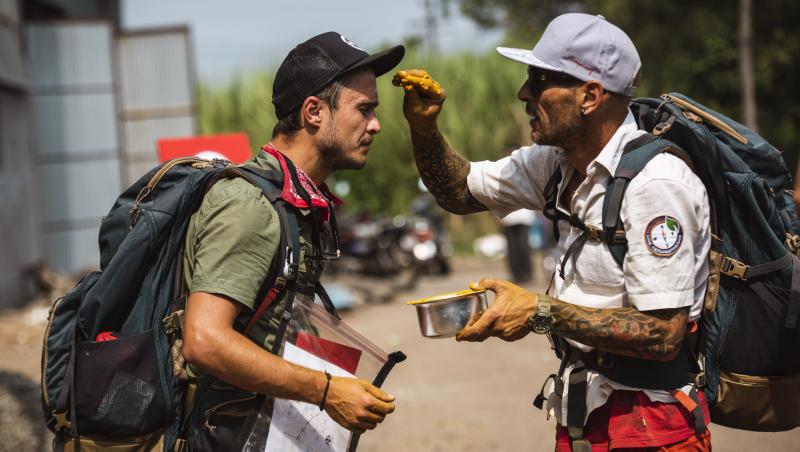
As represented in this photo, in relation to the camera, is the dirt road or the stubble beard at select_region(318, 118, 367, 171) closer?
the stubble beard at select_region(318, 118, 367, 171)

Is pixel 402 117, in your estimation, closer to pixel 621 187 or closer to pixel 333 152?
pixel 333 152

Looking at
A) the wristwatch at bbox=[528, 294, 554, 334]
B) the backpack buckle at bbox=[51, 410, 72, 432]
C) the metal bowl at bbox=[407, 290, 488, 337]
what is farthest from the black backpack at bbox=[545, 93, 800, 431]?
the backpack buckle at bbox=[51, 410, 72, 432]

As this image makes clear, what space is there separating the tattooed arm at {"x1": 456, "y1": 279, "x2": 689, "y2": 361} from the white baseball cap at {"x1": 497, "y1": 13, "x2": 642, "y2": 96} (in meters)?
0.71

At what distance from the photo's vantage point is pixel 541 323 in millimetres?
2654

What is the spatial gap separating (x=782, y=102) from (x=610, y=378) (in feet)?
Answer: 65.3

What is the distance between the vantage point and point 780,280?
109 inches

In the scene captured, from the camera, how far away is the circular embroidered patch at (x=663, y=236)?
2.58 metres

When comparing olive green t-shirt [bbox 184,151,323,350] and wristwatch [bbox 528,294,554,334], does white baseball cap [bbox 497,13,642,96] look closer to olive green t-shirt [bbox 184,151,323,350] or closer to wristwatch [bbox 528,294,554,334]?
wristwatch [bbox 528,294,554,334]

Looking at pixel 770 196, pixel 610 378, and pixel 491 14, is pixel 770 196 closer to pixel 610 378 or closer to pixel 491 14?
pixel 610 378

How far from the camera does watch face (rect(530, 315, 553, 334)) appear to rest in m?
2.64

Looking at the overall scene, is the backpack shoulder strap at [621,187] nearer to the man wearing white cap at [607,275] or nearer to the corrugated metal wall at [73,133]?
the man wearing white cap at [607,275]

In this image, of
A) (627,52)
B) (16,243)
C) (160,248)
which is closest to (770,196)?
(627,52)

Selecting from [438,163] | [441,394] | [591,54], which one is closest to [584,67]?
[591,54]

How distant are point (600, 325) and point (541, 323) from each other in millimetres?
173
